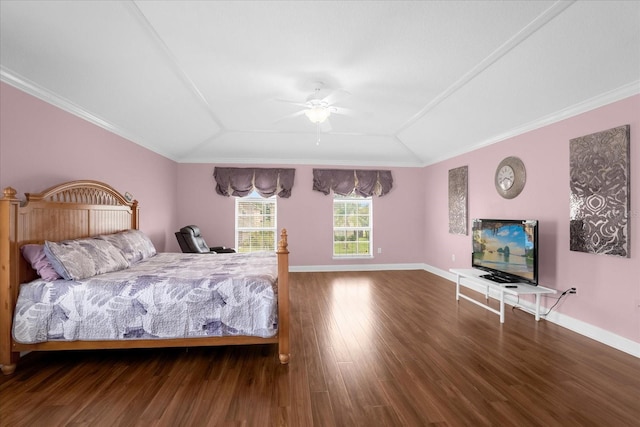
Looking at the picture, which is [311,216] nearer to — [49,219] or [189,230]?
[189,230]

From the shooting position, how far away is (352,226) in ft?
20.4

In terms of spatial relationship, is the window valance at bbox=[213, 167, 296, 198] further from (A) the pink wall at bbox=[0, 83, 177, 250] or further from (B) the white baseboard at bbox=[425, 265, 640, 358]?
(B) the white baseboard at bbox=[425, 265, 640, 358]

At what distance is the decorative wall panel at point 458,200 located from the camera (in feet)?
15.8

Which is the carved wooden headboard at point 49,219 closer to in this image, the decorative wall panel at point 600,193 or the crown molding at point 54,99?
the crown molding at point 54,99

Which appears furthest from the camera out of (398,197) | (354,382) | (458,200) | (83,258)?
(398,197)

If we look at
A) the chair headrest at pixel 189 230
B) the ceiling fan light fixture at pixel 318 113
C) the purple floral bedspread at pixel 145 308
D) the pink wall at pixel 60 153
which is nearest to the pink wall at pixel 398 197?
the pink wall at pixel 60 153

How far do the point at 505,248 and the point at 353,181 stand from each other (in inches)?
124

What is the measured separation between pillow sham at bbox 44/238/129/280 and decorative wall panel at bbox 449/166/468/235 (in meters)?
4.90

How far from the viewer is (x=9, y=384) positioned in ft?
6.68

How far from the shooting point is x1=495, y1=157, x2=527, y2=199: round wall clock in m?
3.71

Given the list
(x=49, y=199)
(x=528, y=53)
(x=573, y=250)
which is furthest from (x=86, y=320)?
(x=573, y=250)

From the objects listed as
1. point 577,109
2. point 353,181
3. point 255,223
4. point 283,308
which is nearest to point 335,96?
point 283,308

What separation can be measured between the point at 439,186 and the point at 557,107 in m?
2.66

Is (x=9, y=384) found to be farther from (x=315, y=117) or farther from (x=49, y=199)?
(x=315, y=117)
